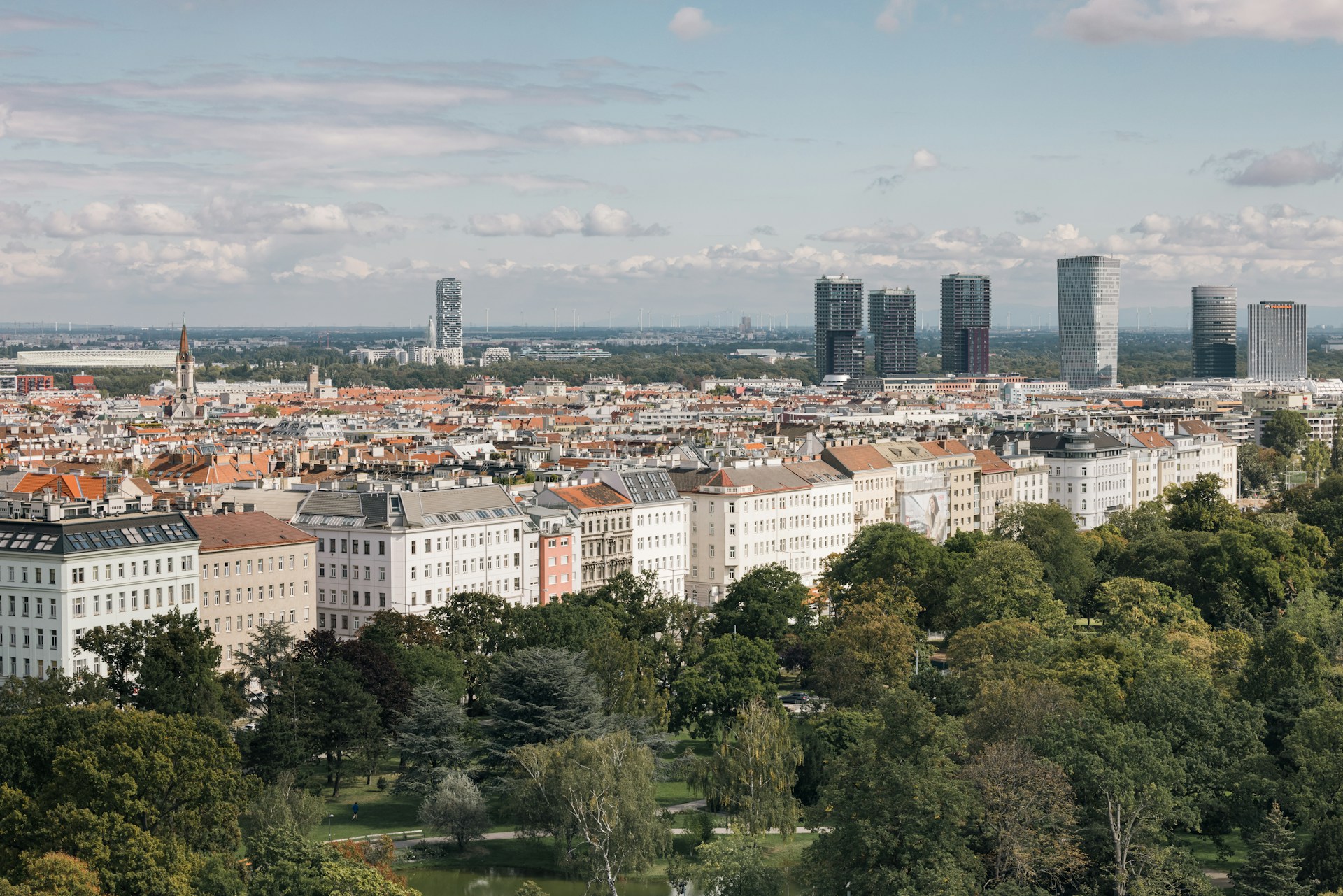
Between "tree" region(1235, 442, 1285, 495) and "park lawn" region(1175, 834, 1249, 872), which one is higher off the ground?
"tree" region(1235, 442, 1285, 495)

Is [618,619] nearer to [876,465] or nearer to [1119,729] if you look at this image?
[1119,729]

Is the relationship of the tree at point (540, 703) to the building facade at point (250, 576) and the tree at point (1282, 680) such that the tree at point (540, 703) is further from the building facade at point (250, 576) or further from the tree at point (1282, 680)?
the tree at point (1282, 680)

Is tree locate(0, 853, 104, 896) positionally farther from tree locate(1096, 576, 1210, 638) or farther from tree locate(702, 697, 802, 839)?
tree locate(1096, 576, 1210, 638)

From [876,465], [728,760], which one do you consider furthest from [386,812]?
[876,465]

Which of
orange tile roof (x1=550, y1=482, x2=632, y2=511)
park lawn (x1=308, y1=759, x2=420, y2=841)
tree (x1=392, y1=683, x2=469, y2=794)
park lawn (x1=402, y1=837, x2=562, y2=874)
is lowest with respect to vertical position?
park lawn (x1=402, y1=837, x2=562, y2=874)

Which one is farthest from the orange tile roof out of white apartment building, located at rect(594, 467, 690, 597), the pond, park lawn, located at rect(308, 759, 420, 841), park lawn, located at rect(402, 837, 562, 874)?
the pond

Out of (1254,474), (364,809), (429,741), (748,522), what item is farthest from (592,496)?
(1254,474)

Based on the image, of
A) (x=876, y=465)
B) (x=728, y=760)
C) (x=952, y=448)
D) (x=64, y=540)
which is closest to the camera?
(x=728, y=760)
